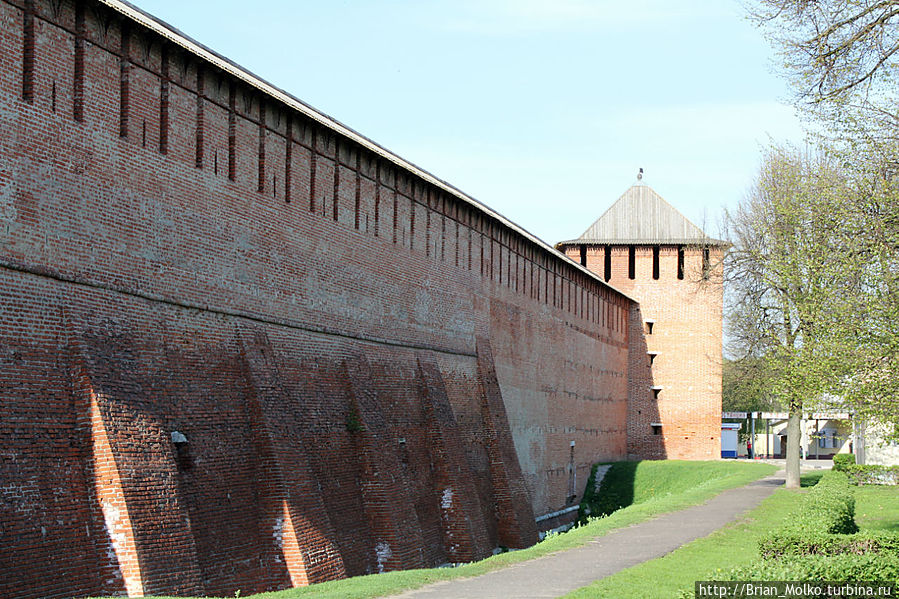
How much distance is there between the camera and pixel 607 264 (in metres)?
34.4

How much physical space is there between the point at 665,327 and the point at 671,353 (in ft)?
2.95

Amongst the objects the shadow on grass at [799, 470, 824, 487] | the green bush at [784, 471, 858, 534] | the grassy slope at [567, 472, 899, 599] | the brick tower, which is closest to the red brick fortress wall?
the brick tower

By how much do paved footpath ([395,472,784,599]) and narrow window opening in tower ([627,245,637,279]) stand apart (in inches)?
628

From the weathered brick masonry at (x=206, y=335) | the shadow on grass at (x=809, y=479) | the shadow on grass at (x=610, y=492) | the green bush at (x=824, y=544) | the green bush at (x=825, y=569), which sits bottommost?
the shadow on grass at (x=610, y=492)

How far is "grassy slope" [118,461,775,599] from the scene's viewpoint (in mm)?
9797

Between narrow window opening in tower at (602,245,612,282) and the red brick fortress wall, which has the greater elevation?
narrow window opening in tower at (602,245,612,282)

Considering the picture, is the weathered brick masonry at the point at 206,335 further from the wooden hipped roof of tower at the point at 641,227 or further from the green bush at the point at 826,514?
the wooden hipped roof of tower at the point at 641,227

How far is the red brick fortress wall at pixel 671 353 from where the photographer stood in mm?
33812

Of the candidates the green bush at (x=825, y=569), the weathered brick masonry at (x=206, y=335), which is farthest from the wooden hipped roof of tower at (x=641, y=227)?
the green bush at (x=825, y=569)

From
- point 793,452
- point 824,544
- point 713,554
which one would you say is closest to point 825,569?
point 824,544

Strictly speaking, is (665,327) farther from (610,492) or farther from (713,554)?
(713,554)

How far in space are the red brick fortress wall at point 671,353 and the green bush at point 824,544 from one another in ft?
73.6

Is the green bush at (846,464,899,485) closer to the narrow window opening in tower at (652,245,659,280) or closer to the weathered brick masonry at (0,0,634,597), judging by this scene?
the narrow window opening in tower at (652,245,659,280)

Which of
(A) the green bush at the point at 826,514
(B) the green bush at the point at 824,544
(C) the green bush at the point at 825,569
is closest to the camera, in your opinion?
(C) the green bush at the point at 825,569
